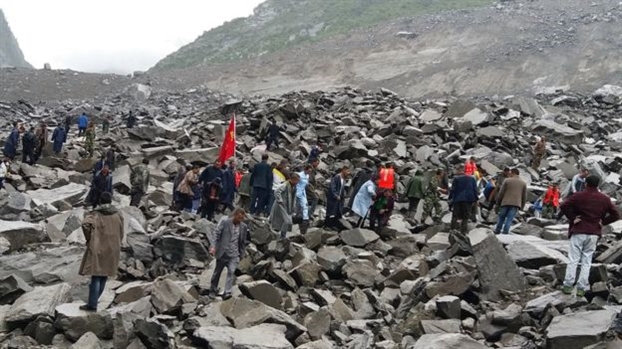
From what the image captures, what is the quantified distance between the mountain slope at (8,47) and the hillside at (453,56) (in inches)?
4266

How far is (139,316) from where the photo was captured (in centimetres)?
736

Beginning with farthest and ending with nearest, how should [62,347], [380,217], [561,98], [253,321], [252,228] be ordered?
[561,98] < [380,217] < [252,228] < [253,321] < [62,347]

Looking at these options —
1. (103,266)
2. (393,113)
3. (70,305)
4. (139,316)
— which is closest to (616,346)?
(139,316)

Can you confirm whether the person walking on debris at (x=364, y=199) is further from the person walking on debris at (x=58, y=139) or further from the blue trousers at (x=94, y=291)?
the person walking on debris at (x=58, y=139)

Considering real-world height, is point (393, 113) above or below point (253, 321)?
above

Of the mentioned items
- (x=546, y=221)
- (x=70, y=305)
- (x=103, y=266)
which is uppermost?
(x=103, y=266)

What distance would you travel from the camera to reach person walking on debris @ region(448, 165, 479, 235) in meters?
11.8

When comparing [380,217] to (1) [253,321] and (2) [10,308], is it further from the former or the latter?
(2) [10,308]

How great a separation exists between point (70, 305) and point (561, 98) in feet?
93.6

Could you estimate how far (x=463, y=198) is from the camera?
11.9m

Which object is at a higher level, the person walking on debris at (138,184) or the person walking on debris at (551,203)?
the person walking on debris at (138,184)

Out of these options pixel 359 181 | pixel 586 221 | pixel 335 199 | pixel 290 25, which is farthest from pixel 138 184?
pixel 290 25

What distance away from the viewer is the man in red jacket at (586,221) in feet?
24.7

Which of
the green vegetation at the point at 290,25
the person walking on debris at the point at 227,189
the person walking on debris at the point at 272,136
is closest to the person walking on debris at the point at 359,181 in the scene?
the person walking on debris at the point at 227,189
